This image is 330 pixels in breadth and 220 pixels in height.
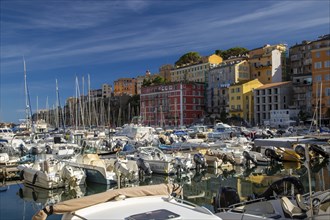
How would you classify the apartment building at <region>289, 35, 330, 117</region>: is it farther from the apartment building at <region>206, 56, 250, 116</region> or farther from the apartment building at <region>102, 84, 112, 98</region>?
the apartment building at <region>102, 84, 112, 98</region>

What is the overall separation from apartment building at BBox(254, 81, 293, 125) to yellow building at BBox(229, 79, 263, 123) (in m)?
2.32

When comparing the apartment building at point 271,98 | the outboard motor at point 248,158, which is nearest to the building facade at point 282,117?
the apartment building at point 271,98

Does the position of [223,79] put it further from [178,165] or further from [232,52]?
[178,165]

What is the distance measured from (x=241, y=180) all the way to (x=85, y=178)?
988 centimetres

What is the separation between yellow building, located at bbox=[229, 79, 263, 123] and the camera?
83.5 metres

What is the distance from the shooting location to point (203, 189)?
2167 cm

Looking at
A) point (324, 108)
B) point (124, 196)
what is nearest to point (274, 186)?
point (124, 196)

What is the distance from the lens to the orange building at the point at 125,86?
5984 inches

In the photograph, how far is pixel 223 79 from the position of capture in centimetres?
9369

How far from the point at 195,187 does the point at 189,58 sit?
332ft

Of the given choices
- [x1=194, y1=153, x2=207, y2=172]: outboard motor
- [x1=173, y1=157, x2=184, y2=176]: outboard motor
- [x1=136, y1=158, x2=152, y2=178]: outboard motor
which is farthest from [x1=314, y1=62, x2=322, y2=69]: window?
[x1=136, y1=158, x2=152, y2=178]: outboard motor

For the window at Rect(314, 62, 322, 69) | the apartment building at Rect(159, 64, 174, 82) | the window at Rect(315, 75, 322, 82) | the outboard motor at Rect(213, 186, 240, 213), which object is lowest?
the outboard motor at Rect(213, 186, 240, 213)

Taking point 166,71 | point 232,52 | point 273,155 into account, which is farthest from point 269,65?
point 273,155

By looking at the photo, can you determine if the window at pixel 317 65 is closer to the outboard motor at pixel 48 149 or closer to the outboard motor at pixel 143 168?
the outboard motor at pixel 48 149
